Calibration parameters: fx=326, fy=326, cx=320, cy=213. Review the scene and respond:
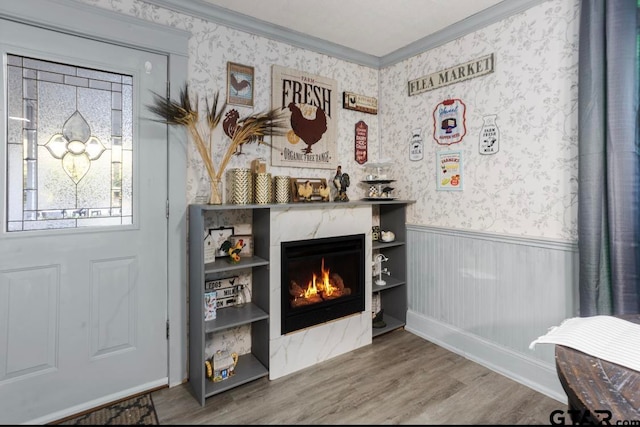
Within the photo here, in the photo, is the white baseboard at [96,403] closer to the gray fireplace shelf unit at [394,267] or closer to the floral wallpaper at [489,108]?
the floral wallpaper at [489,108]

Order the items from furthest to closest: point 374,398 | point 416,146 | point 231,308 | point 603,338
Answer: point 416,146 → point 231,308 → point 374,398 → point 603,338

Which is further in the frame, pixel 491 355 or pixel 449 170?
pixel 449 170

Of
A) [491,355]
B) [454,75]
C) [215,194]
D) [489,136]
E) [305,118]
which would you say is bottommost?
[491,355]

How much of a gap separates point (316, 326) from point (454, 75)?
7.50 feet

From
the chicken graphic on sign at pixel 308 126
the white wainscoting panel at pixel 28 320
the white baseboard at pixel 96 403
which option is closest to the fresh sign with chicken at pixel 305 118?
the chicken graphic on sign at pixel 308 126

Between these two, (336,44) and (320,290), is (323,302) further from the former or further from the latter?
(336,44)

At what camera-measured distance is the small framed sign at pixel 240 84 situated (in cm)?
240

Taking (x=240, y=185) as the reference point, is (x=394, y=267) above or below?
below

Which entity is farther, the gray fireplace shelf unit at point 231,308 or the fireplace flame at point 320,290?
the fireplace flame at point 320,290

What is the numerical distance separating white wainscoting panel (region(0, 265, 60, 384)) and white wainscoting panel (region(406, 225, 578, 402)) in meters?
2.66

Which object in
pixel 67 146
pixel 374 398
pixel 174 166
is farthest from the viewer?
pixel 174 166

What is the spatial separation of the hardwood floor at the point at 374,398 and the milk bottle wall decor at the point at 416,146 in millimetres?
1719

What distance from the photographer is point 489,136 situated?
2.45 metres

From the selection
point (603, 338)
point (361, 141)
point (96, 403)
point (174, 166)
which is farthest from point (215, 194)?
point (603, 338)
